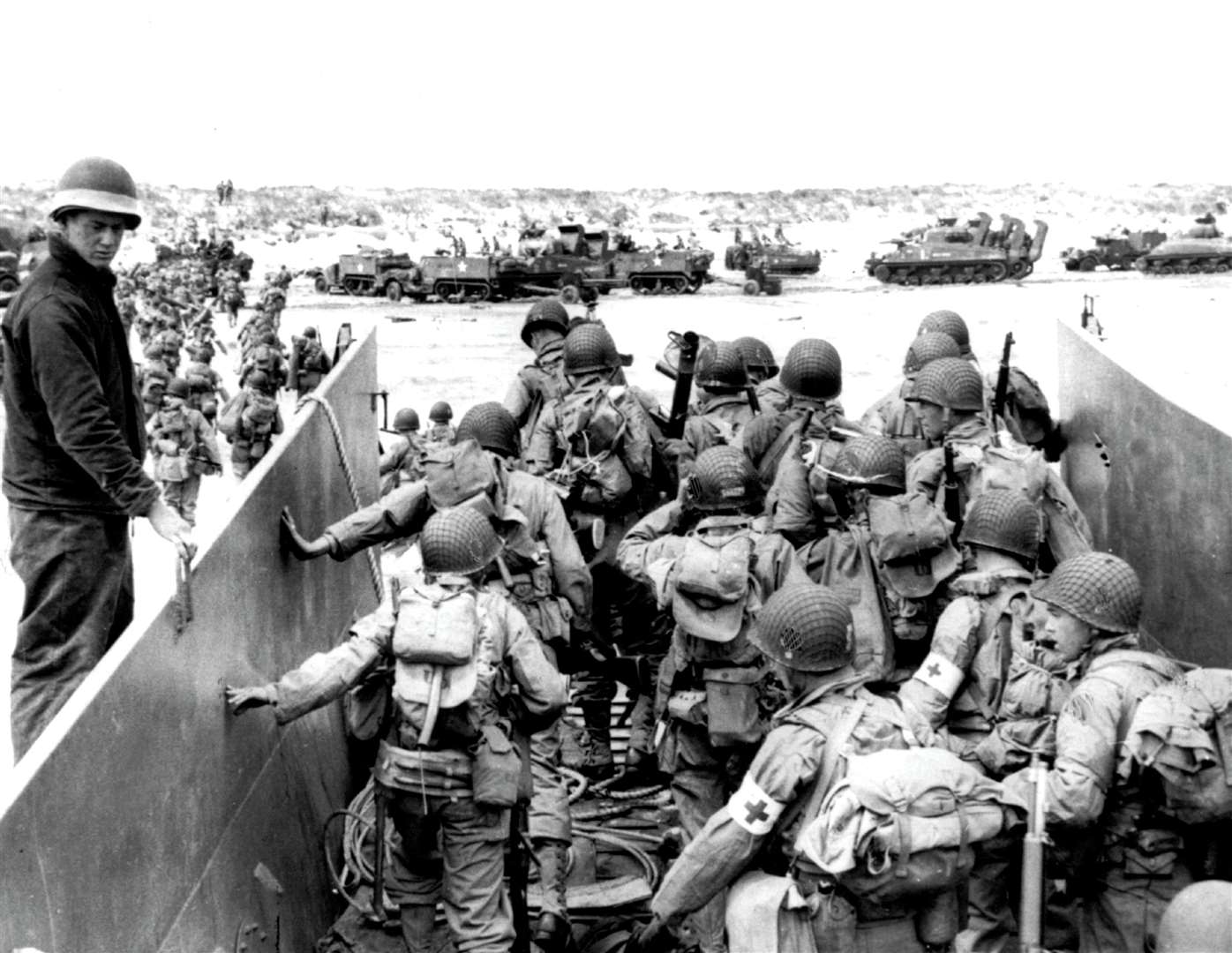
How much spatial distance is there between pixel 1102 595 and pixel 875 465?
57.2 inches

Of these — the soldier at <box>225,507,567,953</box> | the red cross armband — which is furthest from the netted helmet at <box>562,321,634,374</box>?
the red cross armband

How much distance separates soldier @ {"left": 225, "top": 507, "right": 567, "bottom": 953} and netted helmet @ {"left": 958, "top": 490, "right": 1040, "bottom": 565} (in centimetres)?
146

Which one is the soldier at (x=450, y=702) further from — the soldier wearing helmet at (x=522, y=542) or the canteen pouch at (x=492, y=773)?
the soldier wearing helmet at (x=522, y=542)

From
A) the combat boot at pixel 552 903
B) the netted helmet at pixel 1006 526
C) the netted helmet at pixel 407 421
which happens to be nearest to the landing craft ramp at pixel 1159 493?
the netted helmet at pixel 1006 526

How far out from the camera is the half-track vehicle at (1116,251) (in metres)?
38.6

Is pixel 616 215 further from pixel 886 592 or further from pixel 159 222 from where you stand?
pixel 886 592

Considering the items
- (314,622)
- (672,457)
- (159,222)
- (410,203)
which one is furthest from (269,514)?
(410,203)

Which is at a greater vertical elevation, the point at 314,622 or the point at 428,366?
the point at 314,622

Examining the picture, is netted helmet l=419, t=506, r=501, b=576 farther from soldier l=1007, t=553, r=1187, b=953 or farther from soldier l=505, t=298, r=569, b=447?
soldier l=505, t=298, r=569, b=447

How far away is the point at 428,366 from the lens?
73.3 ft

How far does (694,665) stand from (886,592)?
0.81m

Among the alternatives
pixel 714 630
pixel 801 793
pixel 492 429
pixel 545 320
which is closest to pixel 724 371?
pixel 545 320

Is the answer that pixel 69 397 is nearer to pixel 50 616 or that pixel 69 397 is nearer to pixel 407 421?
pixel 50 616

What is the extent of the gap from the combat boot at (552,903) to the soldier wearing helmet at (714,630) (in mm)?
461
